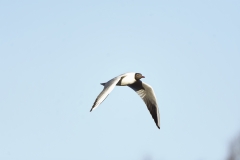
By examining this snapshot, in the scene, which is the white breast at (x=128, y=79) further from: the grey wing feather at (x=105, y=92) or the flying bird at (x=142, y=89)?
the grey wing feather at (x=105, y=92)

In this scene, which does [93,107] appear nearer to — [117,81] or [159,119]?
[117,81]

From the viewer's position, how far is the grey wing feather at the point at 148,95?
70.2 ft

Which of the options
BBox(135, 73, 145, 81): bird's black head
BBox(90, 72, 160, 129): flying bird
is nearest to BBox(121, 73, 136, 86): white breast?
BBox(90, 72, 160, 129): flying bird

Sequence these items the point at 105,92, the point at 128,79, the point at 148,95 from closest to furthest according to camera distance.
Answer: the point at 105,92 < the point at 128,79 < the point at 148,95

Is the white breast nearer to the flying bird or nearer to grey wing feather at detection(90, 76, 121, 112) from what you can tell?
the flying bird

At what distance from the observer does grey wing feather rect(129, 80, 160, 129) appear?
21.4 m

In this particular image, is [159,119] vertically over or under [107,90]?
under

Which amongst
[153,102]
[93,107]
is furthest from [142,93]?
[93,107]

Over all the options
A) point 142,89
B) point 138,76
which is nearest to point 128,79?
point 138,76

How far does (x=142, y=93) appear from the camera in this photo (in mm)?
21656

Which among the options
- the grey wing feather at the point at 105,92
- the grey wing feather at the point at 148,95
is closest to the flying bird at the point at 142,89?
the grey wing feather at the point at 148,95

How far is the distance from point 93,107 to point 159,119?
17.7 ft

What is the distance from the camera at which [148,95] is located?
2156cm

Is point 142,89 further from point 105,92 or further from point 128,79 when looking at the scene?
point 105,92
